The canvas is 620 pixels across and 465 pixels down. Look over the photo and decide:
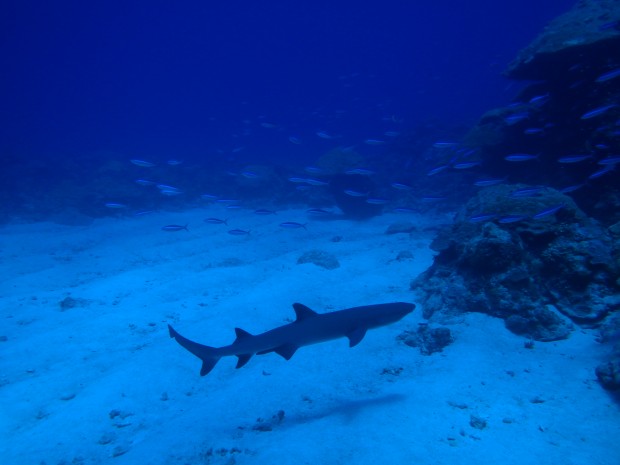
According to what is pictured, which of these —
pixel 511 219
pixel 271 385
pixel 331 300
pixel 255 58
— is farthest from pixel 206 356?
pixel 255 58

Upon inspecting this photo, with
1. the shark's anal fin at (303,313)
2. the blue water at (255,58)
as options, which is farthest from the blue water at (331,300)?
the blue water at (255,58)

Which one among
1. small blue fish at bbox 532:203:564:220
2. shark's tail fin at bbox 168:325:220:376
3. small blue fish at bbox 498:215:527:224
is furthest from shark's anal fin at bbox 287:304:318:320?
small blue fish at bbox 532:203:564:220

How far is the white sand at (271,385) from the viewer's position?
387 cm

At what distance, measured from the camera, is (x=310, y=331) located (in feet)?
14.7

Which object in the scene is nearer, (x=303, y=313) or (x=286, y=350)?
(x=286, y=350)

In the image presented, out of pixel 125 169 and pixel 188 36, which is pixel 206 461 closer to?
pixel 125 169

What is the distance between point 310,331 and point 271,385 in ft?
5.69

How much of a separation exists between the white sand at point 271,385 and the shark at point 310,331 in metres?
1.08

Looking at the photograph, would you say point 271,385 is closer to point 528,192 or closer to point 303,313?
point 303,313

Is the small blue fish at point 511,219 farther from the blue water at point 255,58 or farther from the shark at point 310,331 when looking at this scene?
the blue water at point 255,58

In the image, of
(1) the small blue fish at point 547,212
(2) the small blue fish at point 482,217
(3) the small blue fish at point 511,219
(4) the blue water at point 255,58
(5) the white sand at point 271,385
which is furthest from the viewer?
(4) the blue water at point 255,58

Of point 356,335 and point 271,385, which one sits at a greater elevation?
point 356,335

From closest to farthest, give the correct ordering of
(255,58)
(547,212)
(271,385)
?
1. (271,385)
2. (547,212)
3. (255,58)

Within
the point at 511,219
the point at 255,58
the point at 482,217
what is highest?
the point at 255,58
